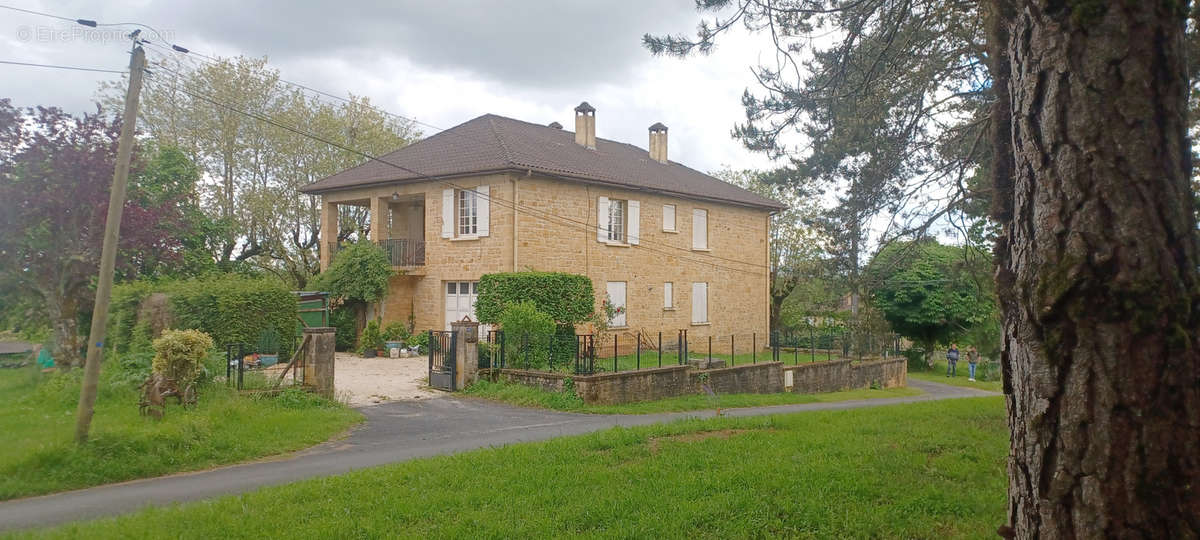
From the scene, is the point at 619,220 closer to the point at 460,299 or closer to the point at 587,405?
the point at 460,299

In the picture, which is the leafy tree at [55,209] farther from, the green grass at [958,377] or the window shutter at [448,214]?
the green grass at [958,377]

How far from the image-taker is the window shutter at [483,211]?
24234mm

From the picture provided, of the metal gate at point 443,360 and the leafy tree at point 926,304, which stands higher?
the leafy tree at point 926,304

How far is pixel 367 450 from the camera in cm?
1041

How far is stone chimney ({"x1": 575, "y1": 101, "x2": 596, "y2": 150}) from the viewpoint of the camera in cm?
3009

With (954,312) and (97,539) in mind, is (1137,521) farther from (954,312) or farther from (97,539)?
(954,312)

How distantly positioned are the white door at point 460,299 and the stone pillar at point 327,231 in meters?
5.94

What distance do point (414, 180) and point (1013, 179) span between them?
A: 23989 millimetres

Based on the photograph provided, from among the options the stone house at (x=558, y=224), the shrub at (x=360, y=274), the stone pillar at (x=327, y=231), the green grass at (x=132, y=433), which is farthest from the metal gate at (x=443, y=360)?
the stone pillar at (x=327, y=231)

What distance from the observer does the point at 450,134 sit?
97.4 feet

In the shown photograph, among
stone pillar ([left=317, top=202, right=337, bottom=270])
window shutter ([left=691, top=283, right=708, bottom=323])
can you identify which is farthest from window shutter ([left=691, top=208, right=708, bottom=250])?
stone pillar ([left=317, top=202, right=337, bottom=270])

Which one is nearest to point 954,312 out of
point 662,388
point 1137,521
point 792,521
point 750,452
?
point 662,388

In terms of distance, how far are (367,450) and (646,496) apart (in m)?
5.32

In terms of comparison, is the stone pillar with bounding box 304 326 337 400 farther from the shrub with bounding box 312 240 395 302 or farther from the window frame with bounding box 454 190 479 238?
the shrub with bounding box 312 240 395 302
